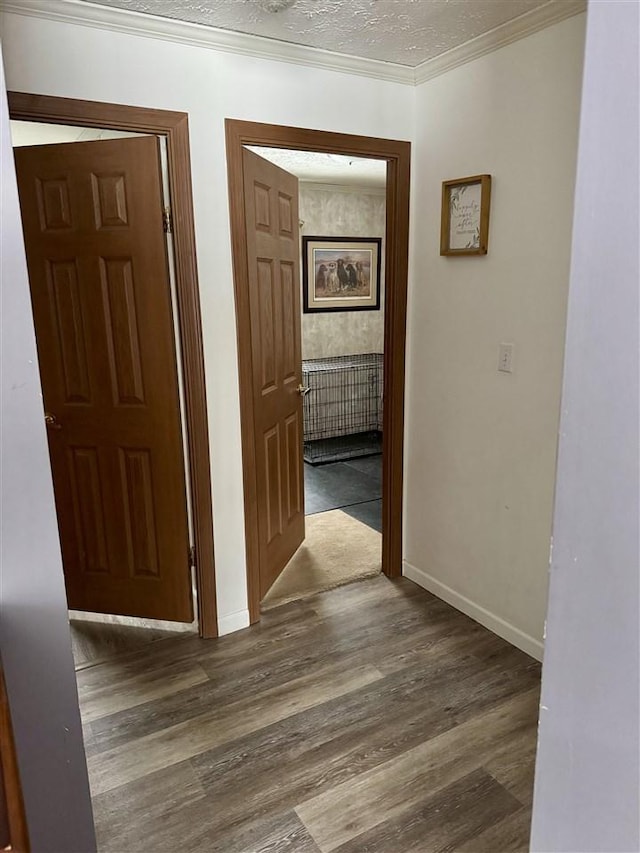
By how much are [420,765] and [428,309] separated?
1837 mm

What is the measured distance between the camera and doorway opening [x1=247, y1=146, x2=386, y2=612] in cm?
464

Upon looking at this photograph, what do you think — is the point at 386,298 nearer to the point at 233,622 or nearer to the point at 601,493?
the point at 233,622

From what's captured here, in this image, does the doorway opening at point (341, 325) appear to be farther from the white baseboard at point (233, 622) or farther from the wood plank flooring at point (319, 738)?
the wood plank flooring at point (319, 738)

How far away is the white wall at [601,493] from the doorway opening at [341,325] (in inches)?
142

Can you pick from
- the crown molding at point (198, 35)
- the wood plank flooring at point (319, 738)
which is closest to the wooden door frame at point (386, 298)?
the crown molding at point (198, 35)

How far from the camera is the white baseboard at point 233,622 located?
8.61 feet

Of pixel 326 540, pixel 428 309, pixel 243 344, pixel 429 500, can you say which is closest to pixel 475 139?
pixel 428 309

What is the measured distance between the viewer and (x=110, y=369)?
7.93 ft

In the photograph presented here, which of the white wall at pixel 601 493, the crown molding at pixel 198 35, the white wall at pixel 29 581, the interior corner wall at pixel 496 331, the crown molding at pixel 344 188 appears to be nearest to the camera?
the white wall at pixel 601 493

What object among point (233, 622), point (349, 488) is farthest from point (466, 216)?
point (349, 488)

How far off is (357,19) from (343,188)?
3348mm

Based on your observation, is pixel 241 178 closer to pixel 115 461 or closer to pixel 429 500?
pixel 115 461

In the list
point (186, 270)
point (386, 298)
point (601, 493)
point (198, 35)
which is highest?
point (198, 35)

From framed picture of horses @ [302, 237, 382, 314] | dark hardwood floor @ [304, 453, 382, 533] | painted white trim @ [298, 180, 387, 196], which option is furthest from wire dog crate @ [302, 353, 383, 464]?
painted white trim @ [298, 180, 387, 196]
